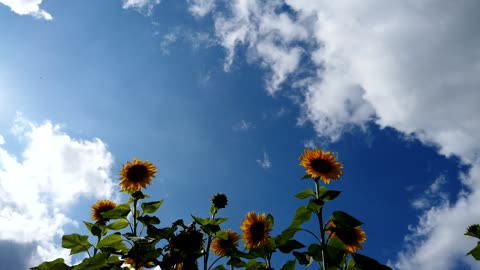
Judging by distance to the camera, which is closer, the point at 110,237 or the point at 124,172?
the point at 110,237

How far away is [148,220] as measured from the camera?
468 centimetres

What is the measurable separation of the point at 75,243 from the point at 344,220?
9.91 ft

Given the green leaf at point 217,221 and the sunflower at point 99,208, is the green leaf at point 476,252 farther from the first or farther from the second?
the sunflower at point 99,208

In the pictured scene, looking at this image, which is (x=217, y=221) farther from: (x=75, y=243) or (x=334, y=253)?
(x=75, y=243)

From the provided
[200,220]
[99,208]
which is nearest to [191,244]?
[200,220]

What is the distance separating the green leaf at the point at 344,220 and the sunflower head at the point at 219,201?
7.68 feet

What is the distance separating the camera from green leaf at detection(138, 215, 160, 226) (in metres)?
4.65

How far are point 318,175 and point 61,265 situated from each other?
304 centimetres

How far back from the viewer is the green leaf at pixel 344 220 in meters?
4.08

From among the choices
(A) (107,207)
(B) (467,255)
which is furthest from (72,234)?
(B) (467,255)

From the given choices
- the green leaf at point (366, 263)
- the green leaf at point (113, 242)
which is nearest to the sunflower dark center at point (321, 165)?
the green leaf at point (366, 263)

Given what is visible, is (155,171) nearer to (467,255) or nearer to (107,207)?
(107,207)

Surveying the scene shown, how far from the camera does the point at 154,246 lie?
4.33 m

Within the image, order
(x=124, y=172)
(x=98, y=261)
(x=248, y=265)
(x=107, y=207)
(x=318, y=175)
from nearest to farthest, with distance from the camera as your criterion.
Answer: (x=98, y=261), (x=248, y=265), (x=318, y=175), (x=124, y=172), (x=107, y=207)
